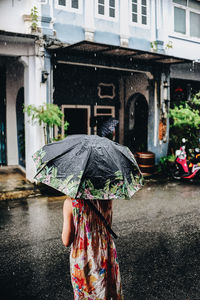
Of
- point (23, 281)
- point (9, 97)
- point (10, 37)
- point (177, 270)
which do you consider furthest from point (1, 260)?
point (9, 97)

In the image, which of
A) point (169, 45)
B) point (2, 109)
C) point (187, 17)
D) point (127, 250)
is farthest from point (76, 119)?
point (127, 250)

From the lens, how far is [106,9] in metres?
11.3

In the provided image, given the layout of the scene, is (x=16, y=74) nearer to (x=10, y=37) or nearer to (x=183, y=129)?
(x=10, y=37)

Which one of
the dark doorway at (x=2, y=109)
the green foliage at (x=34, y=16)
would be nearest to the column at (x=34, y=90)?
the green foliage at (x=34, y=16)

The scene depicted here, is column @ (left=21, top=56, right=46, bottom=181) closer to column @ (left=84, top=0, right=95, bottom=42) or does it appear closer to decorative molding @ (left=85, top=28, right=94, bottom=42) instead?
decorative molding @ (left=85, top=28, right=94, bottom=42)

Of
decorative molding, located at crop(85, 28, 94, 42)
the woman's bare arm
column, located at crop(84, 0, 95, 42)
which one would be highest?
column, located at crop(84, 0, 95, 42)

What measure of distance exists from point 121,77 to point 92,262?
12.2 meters

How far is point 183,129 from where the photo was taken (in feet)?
44.8

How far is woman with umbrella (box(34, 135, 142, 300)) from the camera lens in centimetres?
255

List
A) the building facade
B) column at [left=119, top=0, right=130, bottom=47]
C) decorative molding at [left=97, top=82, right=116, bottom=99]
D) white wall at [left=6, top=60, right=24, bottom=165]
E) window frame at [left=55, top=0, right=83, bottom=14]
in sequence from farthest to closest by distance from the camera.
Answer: decorative molding at [left=97, top=82, right=116, bottom=99] < white wall at [left=6, top=60, right=24, bottom=165] < column at [left=119, top=0, right=130, bottom=47] < window frame at [left=55, top=0, right=83, bottom=14] < the building facade

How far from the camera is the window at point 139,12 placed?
12000 millimetres

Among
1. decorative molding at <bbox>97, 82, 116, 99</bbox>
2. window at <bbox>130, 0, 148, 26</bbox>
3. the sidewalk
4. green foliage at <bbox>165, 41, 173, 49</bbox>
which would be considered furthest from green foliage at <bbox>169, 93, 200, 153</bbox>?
window at <bbox>130, 0, 148, 26</bbox>

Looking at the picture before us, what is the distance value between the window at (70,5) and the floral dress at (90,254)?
29.7ft

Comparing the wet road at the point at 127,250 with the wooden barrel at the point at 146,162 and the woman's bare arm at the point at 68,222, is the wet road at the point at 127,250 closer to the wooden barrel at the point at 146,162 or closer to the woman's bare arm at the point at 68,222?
the woman's bare arm at the point at 68,222
